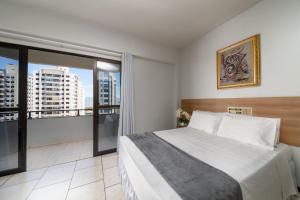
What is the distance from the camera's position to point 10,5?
189 cm

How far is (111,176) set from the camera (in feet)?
6.25

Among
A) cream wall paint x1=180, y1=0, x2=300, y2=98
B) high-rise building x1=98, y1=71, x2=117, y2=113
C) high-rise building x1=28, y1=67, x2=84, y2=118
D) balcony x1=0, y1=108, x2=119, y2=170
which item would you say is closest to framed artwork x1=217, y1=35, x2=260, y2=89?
cream wall paint x1=180, y1=0, x2=300, y2=98

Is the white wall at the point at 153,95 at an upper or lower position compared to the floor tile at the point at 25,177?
upper

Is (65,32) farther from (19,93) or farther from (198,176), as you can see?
(198,176)

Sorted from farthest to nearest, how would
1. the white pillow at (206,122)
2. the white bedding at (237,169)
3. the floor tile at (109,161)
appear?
the floor tile at (109,161) → the white pillow at (206,122) → the white bedding at (237,169)

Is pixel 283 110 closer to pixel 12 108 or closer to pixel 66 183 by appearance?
pixel 66 183

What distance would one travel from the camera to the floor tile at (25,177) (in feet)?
5.75

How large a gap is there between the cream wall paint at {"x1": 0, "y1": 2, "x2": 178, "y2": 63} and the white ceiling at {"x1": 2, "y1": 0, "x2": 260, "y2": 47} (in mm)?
114

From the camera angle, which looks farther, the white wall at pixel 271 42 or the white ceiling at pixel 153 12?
the white ceiling at pixel 153 12

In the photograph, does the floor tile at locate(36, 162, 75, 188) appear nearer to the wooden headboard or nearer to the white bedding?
the white bedding

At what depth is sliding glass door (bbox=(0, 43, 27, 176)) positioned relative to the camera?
6.37 ft

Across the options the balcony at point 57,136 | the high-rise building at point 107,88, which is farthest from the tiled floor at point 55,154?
the high-rise building at point 107,88

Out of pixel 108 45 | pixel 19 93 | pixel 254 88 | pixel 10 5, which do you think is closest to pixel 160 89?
pixel 108 45

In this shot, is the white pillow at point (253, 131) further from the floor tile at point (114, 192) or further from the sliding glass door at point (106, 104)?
the sliding glass door at point (106, 104)
